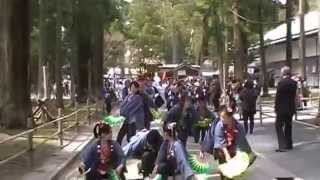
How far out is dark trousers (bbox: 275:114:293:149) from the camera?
56.3 feet

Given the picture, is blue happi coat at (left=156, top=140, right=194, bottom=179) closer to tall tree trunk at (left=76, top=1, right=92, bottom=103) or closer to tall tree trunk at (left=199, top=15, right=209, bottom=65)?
tall tree trunk at (left=76, top=1, right=92, bottom=103)

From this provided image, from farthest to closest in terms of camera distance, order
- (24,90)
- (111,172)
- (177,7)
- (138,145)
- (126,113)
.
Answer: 1. (177,7)
2. (24,90)
3. (126,113)
4. (138,145)
5. (111,172)

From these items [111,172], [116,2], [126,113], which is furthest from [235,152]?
[116,2]

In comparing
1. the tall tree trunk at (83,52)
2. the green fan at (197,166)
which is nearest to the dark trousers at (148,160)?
the green fan at (197,166)

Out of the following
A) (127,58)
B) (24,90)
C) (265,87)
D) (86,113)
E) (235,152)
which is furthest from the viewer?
(127,58)

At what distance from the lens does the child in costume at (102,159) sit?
9312 millimetres

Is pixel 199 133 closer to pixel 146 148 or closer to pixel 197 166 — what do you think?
pixel 146 148

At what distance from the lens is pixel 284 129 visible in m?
17.5

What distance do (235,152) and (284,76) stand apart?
673 centimetres

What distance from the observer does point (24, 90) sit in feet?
85.7

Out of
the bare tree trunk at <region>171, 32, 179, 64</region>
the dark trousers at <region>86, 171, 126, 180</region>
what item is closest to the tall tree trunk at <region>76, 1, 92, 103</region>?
the dark trousers at <region>86, 171, 126, 180</region>

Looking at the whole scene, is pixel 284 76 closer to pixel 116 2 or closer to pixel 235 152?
pixel 235 152

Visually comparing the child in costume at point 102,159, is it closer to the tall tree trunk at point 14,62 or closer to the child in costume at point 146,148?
the child in costume at point 146,148

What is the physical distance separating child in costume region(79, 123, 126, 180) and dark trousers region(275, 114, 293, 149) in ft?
27.6
